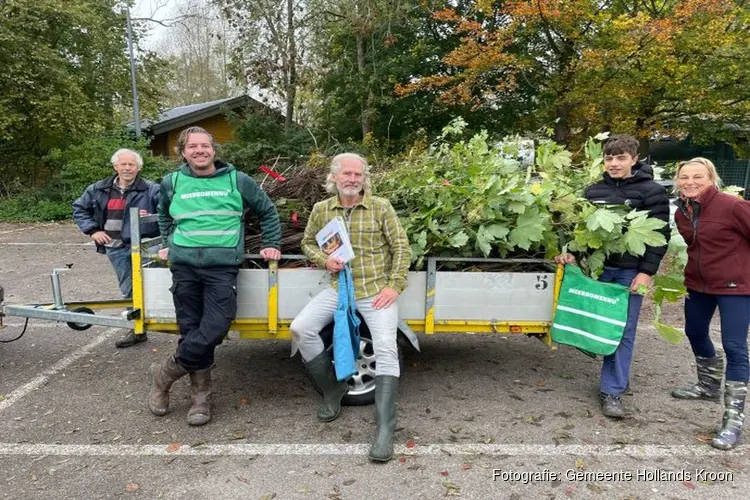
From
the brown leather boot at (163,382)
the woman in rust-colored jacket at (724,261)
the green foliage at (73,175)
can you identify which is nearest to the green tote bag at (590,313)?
the woman in rust-colored jacket at (724,261)

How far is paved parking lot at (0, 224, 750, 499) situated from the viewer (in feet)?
9.68

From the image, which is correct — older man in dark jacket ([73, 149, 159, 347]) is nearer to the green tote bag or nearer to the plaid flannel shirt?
the plaid flannel shirt

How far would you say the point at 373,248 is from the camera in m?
3.52

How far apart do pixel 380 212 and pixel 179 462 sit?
75.5 inches

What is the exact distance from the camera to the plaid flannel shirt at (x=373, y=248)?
3463 mm

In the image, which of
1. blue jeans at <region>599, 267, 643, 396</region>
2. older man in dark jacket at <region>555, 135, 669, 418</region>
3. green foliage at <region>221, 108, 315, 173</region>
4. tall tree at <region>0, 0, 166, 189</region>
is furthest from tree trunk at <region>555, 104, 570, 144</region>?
tall tree at <region>0, 0, 166, 189</region>

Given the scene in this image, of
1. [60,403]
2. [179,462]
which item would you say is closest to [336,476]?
[179,462]

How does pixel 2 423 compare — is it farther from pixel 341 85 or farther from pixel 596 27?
pixel 341 85

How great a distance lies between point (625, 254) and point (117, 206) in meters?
4.20

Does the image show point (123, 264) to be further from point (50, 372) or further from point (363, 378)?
point (363, 378)

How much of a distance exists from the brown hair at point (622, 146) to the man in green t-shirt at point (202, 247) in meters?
2.30

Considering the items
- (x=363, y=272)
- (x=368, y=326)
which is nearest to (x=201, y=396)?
(x=368, y=326)

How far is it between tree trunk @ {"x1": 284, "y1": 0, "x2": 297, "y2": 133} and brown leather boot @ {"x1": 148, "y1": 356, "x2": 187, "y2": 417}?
45.1 ft

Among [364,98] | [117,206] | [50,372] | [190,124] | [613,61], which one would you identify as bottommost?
[50,372]
